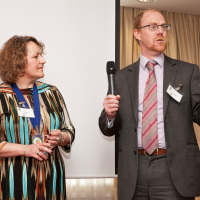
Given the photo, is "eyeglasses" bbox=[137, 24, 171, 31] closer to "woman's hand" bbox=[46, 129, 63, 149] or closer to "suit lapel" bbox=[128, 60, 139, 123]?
"suit lapel" bbox=[128, 60, 139, 123]

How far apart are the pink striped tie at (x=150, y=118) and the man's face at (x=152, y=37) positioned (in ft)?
0.67

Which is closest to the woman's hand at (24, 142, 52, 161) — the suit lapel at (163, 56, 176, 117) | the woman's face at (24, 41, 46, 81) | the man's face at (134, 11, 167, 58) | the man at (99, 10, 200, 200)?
the man at (99, 10, 200, 200)

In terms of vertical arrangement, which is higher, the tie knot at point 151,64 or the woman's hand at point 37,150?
the tie knot at point 151,64

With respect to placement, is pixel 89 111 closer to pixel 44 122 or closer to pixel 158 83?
pixel 44 122

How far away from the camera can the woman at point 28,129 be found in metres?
2.04

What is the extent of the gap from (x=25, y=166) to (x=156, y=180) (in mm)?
851

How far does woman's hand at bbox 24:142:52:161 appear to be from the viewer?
6.55 feet

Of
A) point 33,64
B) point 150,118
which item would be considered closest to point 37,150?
point 33,64

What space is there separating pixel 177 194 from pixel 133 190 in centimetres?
27

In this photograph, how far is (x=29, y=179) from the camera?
2.06m

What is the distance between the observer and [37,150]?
200cm

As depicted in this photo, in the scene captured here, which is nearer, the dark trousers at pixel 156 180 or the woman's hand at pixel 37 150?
the dark trousers at pixel 156 180

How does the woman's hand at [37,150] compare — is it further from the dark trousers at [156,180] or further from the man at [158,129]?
the dark trousers at [156,180]

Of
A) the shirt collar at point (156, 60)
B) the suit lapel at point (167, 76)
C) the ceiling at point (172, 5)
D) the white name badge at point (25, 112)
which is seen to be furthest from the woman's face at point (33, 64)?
the ceiling at point (172, 5)
